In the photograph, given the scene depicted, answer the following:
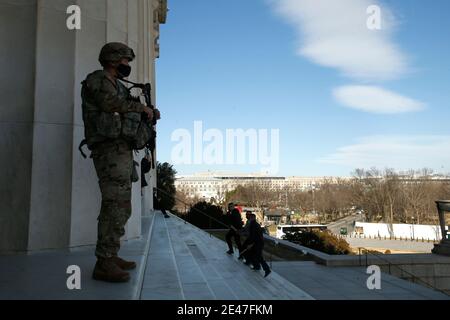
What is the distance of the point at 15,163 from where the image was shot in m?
5.98

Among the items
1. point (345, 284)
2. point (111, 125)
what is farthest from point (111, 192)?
point (345, 284)

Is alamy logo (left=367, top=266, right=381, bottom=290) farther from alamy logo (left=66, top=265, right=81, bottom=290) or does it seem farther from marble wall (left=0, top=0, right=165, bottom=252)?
alamy logo (left=66, top=265, right=81, bottom=290)

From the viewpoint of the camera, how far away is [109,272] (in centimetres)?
398

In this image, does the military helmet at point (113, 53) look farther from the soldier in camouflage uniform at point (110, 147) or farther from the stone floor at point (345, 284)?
the stone floor at point (345, 284)

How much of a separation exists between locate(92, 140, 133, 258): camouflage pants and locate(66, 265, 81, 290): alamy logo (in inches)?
12.9

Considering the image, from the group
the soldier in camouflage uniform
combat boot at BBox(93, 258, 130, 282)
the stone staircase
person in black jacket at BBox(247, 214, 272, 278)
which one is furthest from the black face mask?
person in black jacket at BBox(247, 214, 272, 278)

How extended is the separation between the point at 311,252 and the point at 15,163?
9346 mm

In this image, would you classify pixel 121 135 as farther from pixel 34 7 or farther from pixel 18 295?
pixel 34 7

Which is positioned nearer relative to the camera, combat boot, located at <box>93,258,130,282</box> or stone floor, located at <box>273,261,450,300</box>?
combat boot, located at <box>93,258,130,282</box>

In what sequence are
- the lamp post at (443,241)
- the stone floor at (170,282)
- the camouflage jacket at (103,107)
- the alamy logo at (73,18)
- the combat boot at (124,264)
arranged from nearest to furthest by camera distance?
the stone floor at (170,282), the camouflage jacket at (103,107), the combat boot at (124,264), the alamy logo at (73,18), the lamp post at (443,241)

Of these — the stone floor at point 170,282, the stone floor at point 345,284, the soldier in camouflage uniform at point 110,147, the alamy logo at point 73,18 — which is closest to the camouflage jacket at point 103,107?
the soldier in camouflage uniform at point 110,147

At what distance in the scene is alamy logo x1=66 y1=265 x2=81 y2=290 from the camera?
12.4 feet

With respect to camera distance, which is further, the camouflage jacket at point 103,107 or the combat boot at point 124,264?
the combat boot at point 124,264

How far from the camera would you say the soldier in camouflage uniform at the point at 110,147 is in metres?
3.97
